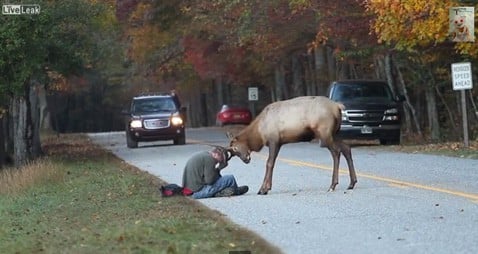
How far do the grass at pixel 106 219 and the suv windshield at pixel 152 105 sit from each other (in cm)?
1295

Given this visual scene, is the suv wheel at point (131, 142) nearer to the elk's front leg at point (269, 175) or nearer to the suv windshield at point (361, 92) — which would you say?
the suv windshield at point (361, 92)

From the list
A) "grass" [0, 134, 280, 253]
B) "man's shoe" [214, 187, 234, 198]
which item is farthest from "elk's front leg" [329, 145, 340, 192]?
"grass" [0, 134, 280, 253]

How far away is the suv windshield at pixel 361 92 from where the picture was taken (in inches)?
1222

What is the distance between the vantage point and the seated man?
15.8 meters

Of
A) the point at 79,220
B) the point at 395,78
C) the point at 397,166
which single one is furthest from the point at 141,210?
the point at 395,78

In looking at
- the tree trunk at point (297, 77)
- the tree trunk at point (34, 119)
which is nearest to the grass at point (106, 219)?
the tree trunk at point (34, 119)

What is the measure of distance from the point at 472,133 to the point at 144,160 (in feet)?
46.8

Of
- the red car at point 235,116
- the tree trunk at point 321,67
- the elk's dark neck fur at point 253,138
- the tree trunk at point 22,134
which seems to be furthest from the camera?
the red car at point 235,116

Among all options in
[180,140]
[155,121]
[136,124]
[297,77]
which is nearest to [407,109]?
[297,77]

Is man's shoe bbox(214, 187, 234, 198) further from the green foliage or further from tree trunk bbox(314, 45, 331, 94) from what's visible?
tree trunk bbox(314, 45, 331, 94)

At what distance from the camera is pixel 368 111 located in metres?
30.4

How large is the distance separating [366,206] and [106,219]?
364 centimetres

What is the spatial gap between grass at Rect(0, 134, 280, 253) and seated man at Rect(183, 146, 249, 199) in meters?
0.34

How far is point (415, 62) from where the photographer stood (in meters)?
37.2
